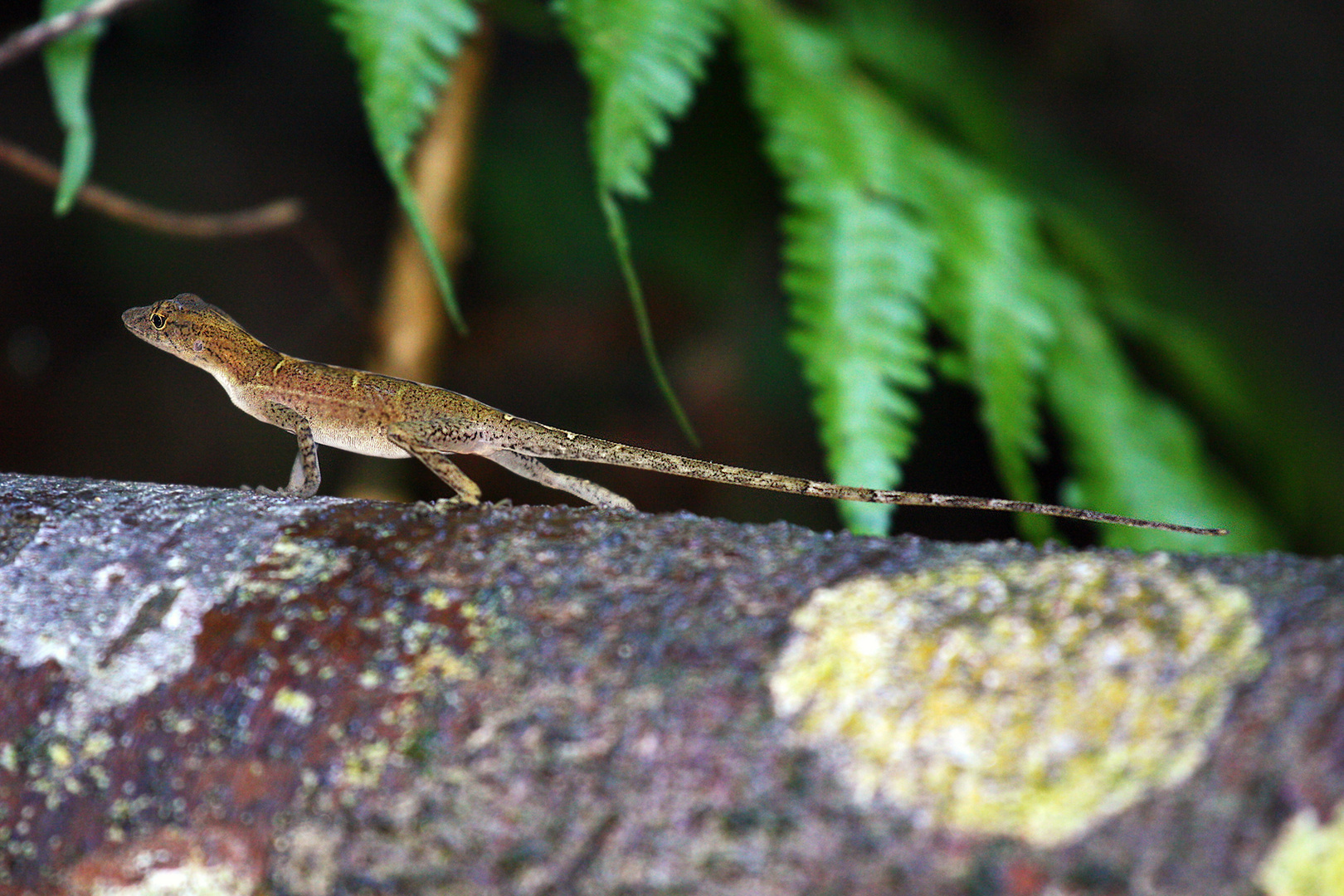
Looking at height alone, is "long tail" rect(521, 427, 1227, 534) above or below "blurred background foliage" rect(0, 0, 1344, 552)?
below

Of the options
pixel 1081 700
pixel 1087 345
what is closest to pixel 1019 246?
pixel 1087 345

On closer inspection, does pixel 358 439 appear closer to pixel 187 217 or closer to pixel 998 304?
pixel 187 217

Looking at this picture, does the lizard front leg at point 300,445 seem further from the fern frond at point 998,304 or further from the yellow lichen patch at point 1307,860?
the yellow lichen patch at point 1307,860

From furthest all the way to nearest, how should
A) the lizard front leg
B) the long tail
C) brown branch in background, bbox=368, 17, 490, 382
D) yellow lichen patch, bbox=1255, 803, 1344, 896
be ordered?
1. brown branch in background, bbox=368, 17, 490, 382
2. the lizard front leg
3. the long tail
4. yellow lichen patch, bbox=1255, 803, 1344, 896

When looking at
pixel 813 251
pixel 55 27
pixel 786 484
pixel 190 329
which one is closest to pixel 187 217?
pixel 190 329

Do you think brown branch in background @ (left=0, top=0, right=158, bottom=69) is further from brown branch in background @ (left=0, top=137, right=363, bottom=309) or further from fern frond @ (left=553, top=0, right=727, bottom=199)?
fern frond @ (left=553, top=0, right=727, bottom=199)

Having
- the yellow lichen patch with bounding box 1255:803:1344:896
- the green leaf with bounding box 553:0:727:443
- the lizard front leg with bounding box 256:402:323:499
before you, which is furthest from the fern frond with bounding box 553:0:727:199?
the yellow lichen patch with bounding box 1255:803:1344:896

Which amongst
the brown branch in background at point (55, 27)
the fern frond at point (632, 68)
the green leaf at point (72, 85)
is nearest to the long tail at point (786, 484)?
the fern frond at point (632, 68)
